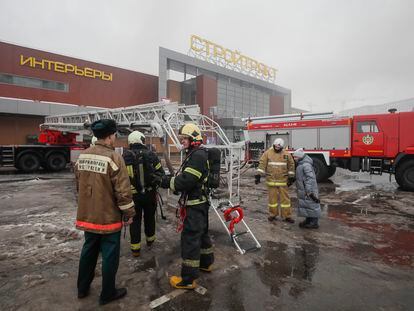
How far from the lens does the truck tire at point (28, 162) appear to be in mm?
13336

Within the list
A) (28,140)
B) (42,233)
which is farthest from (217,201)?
(28,140)

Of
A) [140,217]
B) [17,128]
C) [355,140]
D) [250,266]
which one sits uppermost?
[17,128]

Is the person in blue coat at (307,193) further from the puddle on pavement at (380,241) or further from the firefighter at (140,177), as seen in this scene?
the firefighter at (140,177)

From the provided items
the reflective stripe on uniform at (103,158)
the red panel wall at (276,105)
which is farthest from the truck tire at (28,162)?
the red panel wall at (276,105)

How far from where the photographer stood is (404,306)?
252cm

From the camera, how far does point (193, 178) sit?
2.75 meters

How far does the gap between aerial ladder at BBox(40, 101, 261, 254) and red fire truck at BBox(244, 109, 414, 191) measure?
4281mm

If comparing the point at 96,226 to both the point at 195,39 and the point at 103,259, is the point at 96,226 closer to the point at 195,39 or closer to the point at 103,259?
the point at 103,259

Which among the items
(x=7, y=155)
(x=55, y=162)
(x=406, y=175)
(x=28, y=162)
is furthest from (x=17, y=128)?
(x=406, y=175)

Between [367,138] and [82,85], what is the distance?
2147 cm

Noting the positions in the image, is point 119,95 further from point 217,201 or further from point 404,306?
point 404,306

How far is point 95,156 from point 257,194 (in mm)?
6241

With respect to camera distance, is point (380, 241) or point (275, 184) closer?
point (380, 241)

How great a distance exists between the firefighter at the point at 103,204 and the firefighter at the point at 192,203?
59 cm
